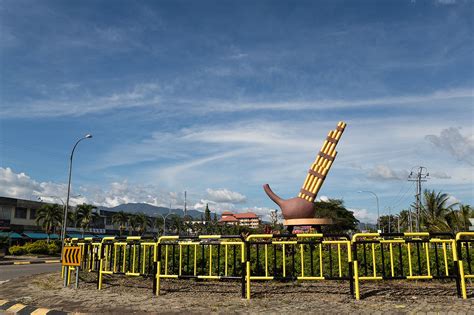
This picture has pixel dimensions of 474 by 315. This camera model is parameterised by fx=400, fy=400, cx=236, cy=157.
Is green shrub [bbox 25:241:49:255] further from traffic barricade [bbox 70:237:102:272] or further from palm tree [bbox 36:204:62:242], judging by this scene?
traffic barricade [bbox 70:237:102:272]

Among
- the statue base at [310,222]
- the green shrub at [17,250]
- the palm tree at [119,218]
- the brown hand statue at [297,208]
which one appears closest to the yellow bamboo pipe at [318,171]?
the brown hand statue at [297,208]

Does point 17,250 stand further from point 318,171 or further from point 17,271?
point 318,171

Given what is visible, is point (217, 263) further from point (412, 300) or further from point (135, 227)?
point (135, 227)

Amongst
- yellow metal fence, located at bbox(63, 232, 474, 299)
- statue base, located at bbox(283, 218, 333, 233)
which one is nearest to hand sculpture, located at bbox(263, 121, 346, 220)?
statue base, located at bbox(283, 218, 333, 233)

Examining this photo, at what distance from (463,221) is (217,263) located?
3035 cm

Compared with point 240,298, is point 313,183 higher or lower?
higher

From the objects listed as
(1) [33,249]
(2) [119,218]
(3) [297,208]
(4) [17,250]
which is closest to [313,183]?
(3) [297,208]

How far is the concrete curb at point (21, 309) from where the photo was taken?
22.9 feet

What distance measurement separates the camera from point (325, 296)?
773 cm

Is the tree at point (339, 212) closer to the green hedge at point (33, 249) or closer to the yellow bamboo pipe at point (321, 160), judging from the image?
the green hedge at point (33, 249)

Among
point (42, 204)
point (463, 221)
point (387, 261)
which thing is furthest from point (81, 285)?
point (42, 204)

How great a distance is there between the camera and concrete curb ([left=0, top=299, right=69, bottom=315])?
6975 mm

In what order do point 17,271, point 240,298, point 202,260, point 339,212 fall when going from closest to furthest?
point 240,298 < point 202,260 < point 17,271 < point 339,212

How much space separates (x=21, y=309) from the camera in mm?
7422
